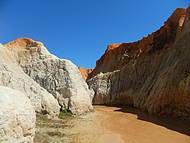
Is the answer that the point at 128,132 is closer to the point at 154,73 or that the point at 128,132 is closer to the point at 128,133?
the point at 128,133

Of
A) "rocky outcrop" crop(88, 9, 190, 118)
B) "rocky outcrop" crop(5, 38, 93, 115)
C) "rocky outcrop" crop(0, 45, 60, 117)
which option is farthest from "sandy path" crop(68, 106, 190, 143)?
"rocky outcrop" crop(5, 38, 93, 115)

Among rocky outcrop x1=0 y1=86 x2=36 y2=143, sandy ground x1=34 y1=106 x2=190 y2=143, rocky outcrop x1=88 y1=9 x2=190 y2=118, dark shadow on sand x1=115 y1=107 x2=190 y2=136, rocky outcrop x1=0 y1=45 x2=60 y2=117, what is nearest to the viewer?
rocky outcrop x1=0 y1=86 x2=36 y2=143

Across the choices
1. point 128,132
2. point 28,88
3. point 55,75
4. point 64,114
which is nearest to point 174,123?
point 128,132

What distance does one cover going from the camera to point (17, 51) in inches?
709

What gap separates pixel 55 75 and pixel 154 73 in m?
8.74

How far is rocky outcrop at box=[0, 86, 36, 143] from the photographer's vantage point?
6133mm

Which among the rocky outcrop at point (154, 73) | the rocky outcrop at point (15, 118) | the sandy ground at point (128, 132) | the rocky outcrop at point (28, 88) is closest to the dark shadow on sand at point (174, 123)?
the sandy ground at point (128, 132)

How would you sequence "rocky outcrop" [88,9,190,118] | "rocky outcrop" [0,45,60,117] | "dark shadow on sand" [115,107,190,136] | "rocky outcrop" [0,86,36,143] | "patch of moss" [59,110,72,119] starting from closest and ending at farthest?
"rocky outcrop" [0,86,36,143] < "dark shadow on sand" [115,107,190,136] < "rocky outcrop" [0,45,60,117] < "patch of moss" [59,110,72,119] < "rocky outcrop" [88,9,190,118]

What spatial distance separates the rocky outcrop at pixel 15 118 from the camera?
6.13 metres

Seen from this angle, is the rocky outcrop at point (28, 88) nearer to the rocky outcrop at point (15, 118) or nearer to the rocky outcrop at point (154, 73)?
the rocky outcrop at point (154, 73)

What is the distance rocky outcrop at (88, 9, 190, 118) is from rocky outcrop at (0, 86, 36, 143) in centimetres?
848

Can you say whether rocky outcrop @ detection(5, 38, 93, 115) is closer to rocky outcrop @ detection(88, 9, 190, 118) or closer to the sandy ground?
the sandy ground

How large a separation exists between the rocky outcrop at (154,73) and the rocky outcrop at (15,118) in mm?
8485

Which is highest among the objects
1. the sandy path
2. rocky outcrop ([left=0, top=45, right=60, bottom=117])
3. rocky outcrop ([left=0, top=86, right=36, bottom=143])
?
rocky outcrop ([left=0, top=45, right=60, bottom=117])
